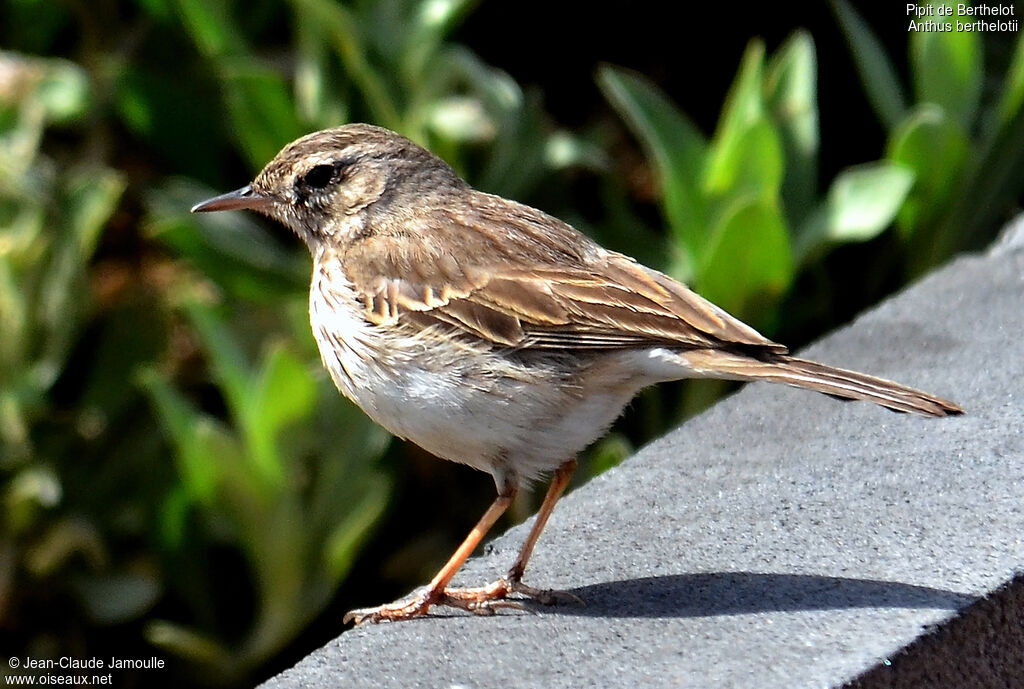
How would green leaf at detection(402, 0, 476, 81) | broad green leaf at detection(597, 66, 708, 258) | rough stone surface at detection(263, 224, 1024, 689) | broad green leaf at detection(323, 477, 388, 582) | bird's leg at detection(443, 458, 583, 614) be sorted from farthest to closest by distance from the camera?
green leaf at detection(402, 0, 476, 81)
broad green leaf at detection(597, 66, 708, 258)
broad green leaf at detection(323, 477, 388, 582)
bird's leg at detection(443, 458, 583, 614)
rough stone surface at detection(263, 224, 1024, 689)

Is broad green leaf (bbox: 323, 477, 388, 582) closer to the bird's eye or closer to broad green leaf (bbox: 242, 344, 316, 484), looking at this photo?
broad green leaf (bbox: 242, 344, 316, 484)

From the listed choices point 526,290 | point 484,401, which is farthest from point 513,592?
point 526,290

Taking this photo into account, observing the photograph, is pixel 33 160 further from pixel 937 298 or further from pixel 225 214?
pixel 937 298

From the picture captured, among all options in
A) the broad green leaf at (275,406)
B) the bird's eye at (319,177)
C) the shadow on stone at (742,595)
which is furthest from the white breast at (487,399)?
the broad green leaf at (275,406)

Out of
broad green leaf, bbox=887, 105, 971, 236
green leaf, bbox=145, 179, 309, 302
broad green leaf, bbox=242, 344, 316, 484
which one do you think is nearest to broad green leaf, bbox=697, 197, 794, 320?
broad green leaf, bbox=887, 105, 971, 236

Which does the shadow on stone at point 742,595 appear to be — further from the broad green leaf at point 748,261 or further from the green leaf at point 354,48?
the green leaf at point 354,48

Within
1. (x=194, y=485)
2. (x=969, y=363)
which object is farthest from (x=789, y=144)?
(x=194, y=485)
